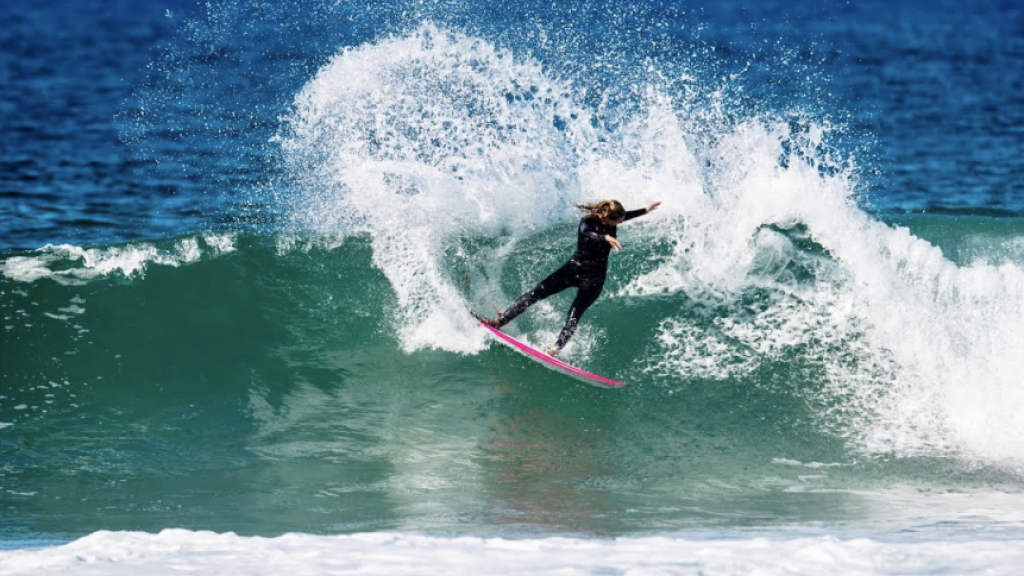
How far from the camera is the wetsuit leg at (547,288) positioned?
→ 377 inches

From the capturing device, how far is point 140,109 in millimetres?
24891

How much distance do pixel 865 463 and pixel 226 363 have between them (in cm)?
561

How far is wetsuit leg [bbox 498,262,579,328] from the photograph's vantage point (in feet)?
31.5

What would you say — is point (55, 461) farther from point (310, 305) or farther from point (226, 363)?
point (310, 305)

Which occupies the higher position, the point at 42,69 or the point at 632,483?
the point at 42,69

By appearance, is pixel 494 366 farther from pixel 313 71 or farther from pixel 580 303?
pixel 313 71

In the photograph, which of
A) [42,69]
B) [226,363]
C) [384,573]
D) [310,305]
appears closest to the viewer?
[384,573]

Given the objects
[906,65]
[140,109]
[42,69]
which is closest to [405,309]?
[140,109]

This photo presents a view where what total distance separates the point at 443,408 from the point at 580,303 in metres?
1.45

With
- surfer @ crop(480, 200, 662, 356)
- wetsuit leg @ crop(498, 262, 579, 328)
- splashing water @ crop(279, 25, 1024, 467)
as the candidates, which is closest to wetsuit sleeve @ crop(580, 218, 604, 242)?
surfer @ crop(480, 200, 662, 356)

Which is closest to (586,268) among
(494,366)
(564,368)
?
(564,368)

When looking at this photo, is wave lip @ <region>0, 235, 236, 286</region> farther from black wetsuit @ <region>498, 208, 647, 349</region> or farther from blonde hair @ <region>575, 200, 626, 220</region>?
blonde hair @ <region>575, 200, 626, 220</region>

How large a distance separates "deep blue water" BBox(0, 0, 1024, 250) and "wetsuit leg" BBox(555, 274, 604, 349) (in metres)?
5.95

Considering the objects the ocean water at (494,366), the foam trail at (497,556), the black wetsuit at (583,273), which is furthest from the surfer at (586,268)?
the foam trail at (497,556)
